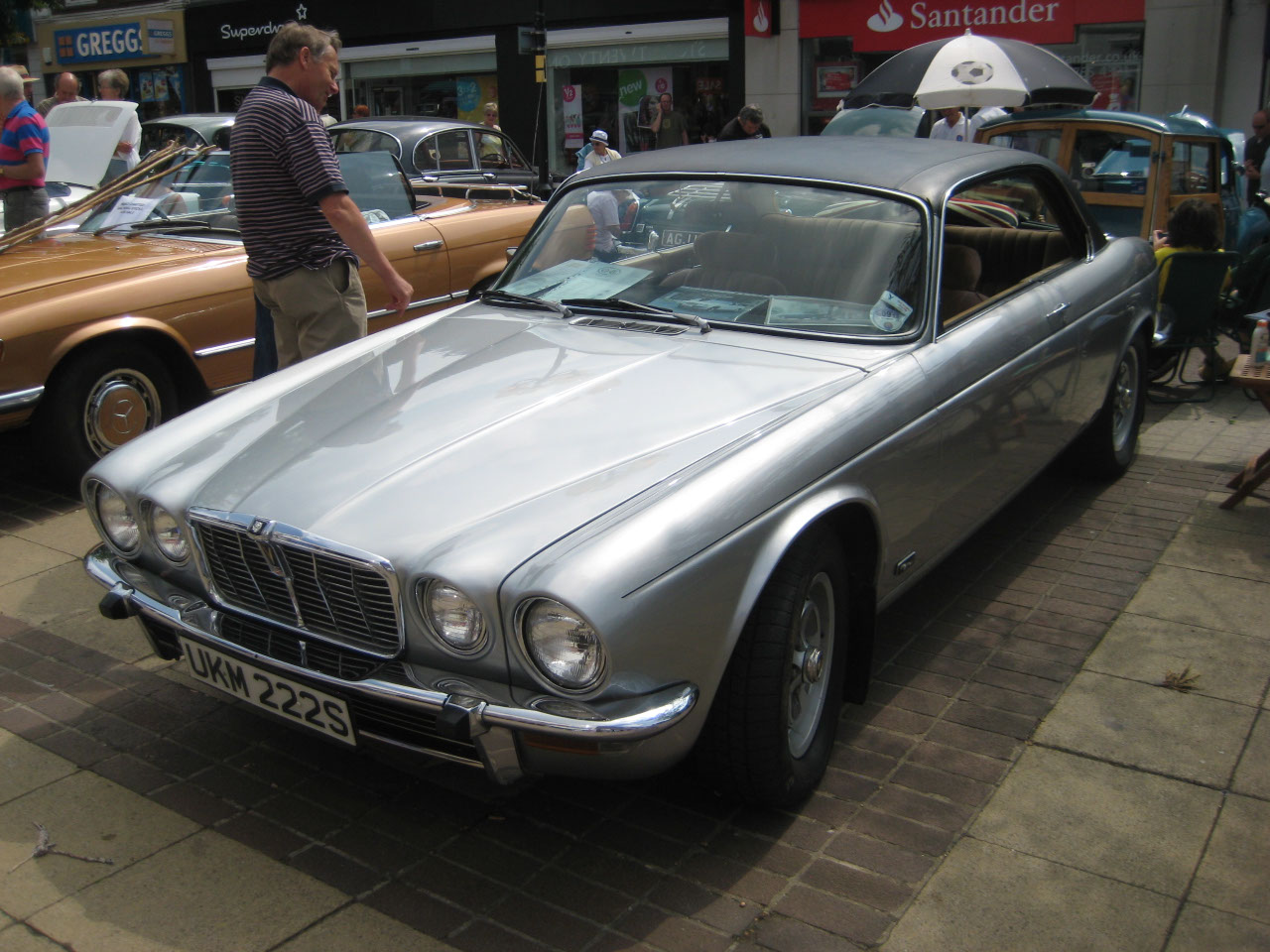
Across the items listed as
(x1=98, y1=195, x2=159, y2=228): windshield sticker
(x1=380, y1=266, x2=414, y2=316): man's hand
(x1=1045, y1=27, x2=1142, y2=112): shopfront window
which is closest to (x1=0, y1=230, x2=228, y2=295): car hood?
(x1=98, y1=195, x2=159, y2=228): windshield sticker

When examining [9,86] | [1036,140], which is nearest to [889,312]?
[1036,140]

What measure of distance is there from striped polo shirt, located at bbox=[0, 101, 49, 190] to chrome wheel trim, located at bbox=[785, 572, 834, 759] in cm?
702

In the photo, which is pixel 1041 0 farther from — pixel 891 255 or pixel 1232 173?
pixel 891 255

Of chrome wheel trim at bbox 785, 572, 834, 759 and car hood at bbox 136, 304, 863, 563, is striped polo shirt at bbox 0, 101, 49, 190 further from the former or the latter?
chrome wheel trim at bbox 785, 572, 834, 759

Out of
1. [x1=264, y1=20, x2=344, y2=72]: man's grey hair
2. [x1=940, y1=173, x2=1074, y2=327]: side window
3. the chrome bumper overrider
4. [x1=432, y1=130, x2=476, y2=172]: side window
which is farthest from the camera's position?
[x1=432, y1=130, x2=476, y2=172]: side window

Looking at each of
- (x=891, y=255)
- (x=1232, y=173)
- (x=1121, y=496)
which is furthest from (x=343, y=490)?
(x=1232, y=173)

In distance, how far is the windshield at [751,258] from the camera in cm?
367

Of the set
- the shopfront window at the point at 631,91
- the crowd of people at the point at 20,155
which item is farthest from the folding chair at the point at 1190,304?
the shopfront window at the point at 631,91

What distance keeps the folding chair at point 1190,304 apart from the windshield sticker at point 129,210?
5789 mm

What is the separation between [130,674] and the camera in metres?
3.85

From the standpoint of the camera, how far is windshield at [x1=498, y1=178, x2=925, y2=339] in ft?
12.0

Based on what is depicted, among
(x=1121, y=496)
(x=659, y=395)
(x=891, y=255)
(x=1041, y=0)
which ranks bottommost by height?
(x=1121, y=496)

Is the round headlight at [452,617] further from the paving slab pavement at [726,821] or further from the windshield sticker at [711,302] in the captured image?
the windshield sticker at [711,302]

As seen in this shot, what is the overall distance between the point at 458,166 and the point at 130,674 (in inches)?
340
